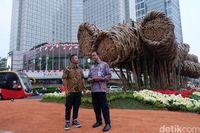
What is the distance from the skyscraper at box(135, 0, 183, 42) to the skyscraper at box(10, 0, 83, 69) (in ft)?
86.3

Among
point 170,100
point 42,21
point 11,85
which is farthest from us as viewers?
point 42,21

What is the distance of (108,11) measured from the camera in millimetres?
84812

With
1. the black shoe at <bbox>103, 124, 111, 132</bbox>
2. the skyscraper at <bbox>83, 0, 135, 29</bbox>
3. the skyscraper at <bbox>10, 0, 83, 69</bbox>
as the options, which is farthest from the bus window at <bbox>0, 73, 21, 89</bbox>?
the skyscraper at <bbox>83, 0, 135, 29</bbox>

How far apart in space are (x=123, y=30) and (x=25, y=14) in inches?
3063

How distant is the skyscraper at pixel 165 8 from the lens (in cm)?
9738

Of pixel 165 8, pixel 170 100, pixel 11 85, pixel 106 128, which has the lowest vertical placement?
pixel 106 128

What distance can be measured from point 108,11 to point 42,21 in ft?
80.2

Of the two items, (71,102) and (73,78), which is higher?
(73,78)

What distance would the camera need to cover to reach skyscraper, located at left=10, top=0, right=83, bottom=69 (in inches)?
3287

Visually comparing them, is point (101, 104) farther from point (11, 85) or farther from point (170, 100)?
point (11, 85)

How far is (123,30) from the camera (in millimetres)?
10992

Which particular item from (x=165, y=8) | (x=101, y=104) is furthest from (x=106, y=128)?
(x=165, y=8)

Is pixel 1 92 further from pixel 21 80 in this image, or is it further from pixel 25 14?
pixel 25 14

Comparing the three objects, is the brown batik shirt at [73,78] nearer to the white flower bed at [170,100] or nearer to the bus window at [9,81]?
the white flower bed at [170,100]
